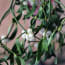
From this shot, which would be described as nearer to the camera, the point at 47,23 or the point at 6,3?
the point at 47,23

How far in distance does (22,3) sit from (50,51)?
0.29 metres

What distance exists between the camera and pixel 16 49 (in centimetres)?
71

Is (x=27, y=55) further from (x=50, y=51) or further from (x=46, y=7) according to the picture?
(x=46, y=7)

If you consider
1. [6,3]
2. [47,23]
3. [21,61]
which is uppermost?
[6,3]

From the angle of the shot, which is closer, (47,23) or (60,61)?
(47,23)

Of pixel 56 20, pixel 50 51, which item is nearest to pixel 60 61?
pixel 50 51

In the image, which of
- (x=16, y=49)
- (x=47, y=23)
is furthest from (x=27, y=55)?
(x=47, y=23)

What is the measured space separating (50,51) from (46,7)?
213 millimetres

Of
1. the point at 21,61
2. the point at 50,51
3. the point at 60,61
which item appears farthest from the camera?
the point at 60,61

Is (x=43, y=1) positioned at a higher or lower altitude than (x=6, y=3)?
lower

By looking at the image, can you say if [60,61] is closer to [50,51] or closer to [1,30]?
[50,51]

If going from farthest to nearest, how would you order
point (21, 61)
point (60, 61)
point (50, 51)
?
1. point (60, 61)
2. point (50, 51)
3. point (21, 61)

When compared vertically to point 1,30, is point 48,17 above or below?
below

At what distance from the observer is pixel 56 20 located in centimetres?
70
